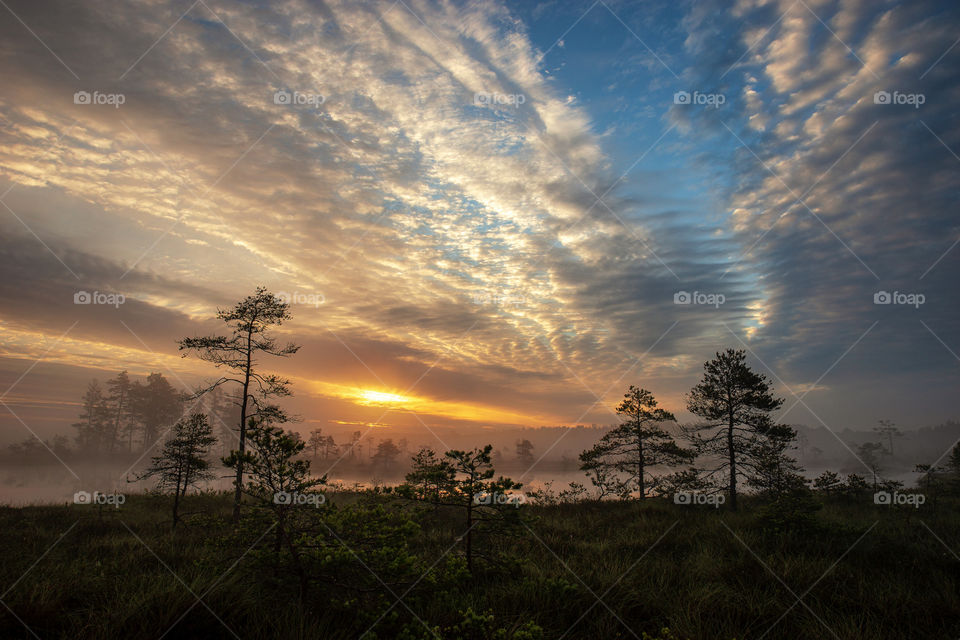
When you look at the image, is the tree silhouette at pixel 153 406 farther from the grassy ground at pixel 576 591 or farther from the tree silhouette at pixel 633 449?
the tree silhouette at pixel 633 449

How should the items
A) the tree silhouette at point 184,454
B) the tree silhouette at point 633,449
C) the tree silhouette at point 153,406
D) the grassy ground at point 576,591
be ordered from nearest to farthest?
the grassy ground at point 576,591 < the tree silhouette at point 184,454 < the tree silhouette at point 633,449 < the tree silhouette at point 153,406

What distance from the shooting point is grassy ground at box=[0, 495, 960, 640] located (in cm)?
448

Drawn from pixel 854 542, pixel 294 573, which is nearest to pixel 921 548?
pixel 854 542

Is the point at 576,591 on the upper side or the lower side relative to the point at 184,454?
lower

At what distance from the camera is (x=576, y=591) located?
6309 millimetres

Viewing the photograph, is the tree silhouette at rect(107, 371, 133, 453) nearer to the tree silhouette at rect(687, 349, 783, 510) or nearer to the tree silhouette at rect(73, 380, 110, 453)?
the tree silhouette at rect(73, 380, 110, 453)

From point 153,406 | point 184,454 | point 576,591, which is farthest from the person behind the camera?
point 153,406

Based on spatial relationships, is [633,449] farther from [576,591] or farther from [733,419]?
[576,591]

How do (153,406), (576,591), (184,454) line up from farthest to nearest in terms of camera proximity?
(153,406) < (184,454) < (576,591)

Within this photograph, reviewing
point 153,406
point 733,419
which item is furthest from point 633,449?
point 153,406

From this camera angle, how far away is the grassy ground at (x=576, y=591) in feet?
14.7

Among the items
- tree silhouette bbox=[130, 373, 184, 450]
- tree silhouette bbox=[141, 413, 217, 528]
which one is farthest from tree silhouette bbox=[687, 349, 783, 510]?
tree silhouette bbox=[130, 373, 184, 450]

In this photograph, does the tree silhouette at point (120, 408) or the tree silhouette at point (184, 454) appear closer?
the tree silhouette at point (184, 454)

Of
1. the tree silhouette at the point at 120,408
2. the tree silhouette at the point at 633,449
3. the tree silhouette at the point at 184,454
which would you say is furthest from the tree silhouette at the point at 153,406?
the tree silhouette at the point at 633,449
